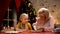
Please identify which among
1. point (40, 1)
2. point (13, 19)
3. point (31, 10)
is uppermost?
point (40, 1)

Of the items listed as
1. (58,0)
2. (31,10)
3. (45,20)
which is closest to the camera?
(45,20)

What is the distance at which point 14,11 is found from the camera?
2.61m

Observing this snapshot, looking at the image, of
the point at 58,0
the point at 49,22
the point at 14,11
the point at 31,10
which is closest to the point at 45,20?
the point at 49,22

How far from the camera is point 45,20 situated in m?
1.61

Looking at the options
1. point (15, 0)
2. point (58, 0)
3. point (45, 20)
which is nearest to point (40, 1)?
point (58, 0)

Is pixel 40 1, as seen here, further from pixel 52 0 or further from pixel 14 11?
pixel 14 11

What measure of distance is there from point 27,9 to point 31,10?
0.08 m

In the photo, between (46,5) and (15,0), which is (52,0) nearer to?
(46,5)

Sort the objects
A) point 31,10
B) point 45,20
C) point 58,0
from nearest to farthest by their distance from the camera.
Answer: point 45,20 → point 31,10 → point 58,0

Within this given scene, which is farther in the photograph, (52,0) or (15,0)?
(52,0)

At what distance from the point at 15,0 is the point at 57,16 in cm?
91

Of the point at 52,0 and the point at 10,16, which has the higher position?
the point at 52,0

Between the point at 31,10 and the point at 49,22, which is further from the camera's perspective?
the point at 31,10

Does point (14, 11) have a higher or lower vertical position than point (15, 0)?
lower
